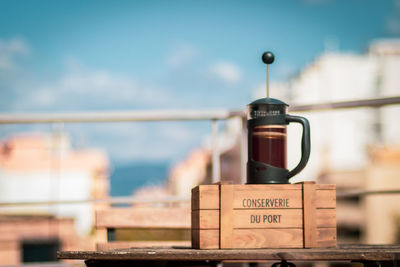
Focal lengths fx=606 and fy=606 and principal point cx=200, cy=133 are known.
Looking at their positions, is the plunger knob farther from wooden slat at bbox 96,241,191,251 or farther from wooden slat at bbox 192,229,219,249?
wooden slat at bbox 96,241,191,251

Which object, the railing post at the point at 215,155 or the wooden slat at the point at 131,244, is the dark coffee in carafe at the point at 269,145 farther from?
the railing post at the point at 215,155

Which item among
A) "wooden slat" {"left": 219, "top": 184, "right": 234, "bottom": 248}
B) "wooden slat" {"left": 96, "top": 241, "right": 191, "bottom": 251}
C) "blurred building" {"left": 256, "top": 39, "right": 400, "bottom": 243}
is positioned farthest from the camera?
"blurred building" {"left": 256, "top": 39, "right": 400, "bottom": 243}

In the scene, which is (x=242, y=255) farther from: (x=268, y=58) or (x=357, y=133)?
(x=357, y=133)

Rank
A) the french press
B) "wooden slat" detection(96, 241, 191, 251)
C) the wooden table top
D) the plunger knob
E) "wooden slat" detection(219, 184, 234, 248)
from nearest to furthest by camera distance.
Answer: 1. the wooden table top
2. "wooden slat" detection(219, 184, 234, 248)
3. the french press
4. the plunger knob
5. "wooden slat" detection(96, 241, 191, 251)

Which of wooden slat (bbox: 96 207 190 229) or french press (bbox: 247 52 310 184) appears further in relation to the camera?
wooden slat (bbox: 96 207 190 229)

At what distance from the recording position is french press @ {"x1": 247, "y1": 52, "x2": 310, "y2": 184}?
1.54 m

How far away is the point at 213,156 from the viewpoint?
2762mm

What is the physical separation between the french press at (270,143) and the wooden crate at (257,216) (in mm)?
74

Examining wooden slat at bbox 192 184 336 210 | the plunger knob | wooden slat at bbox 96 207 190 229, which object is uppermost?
the plunger knob

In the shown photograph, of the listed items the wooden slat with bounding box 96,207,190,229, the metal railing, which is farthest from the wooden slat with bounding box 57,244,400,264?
the metal railing

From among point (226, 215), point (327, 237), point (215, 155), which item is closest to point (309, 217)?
point (327, 237)

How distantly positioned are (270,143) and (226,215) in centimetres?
24

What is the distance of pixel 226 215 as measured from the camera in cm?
144

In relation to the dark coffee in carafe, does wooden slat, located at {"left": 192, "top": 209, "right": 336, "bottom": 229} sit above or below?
below
